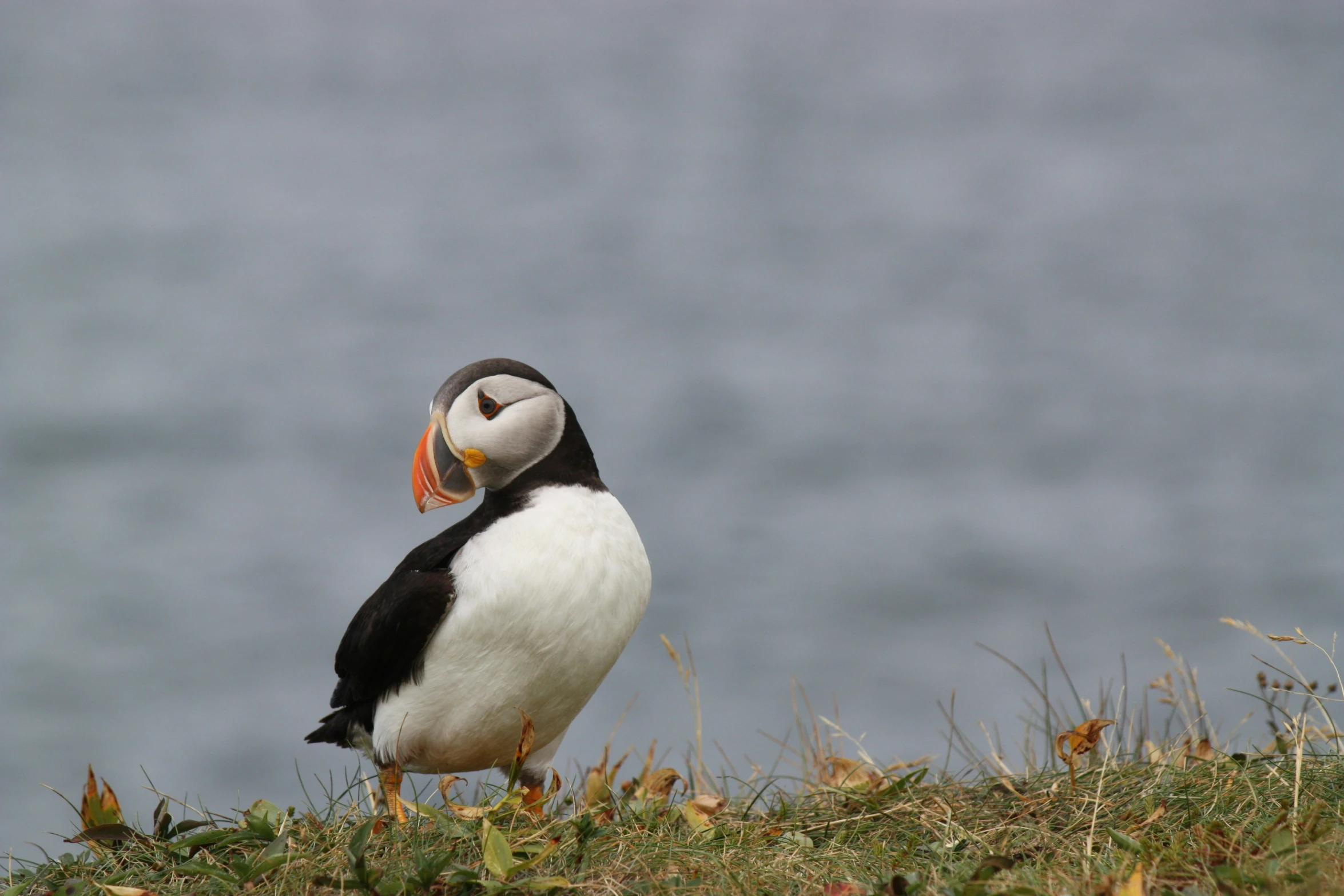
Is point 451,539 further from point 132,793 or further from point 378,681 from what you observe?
point 132,793

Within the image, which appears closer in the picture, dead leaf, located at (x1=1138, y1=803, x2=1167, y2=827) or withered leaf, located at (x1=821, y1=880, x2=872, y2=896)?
withered leaf, located at (x1=821, y1=880, x2=872, y2=896)

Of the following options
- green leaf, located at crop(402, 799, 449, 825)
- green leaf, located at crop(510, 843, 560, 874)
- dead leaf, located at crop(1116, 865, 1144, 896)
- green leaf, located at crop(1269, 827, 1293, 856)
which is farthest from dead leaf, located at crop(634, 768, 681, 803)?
green leaf, located at crop(1269, 827, 1293, 856)

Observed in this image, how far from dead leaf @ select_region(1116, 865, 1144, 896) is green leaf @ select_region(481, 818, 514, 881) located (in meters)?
1.50

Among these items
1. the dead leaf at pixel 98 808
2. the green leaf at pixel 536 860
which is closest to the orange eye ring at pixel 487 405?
the green leaf at pixel 536 860

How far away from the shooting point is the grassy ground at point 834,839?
3.29 m

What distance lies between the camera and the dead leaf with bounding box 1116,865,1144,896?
2.90 meters

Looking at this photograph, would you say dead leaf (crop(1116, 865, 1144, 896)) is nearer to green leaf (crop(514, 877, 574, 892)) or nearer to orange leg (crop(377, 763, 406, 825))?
green leaf (crop(514, 877, 574, 892))

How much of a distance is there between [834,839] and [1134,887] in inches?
45.1

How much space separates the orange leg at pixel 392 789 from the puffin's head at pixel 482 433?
909mm

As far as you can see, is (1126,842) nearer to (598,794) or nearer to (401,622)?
(598,794)

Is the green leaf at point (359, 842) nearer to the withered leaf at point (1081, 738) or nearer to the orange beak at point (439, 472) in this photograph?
the orange beak at point (439, 472)

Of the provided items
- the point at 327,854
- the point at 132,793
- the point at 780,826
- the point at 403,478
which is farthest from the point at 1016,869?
the point at 403,478

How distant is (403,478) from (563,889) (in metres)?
18.4

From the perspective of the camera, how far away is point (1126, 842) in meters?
3.37
